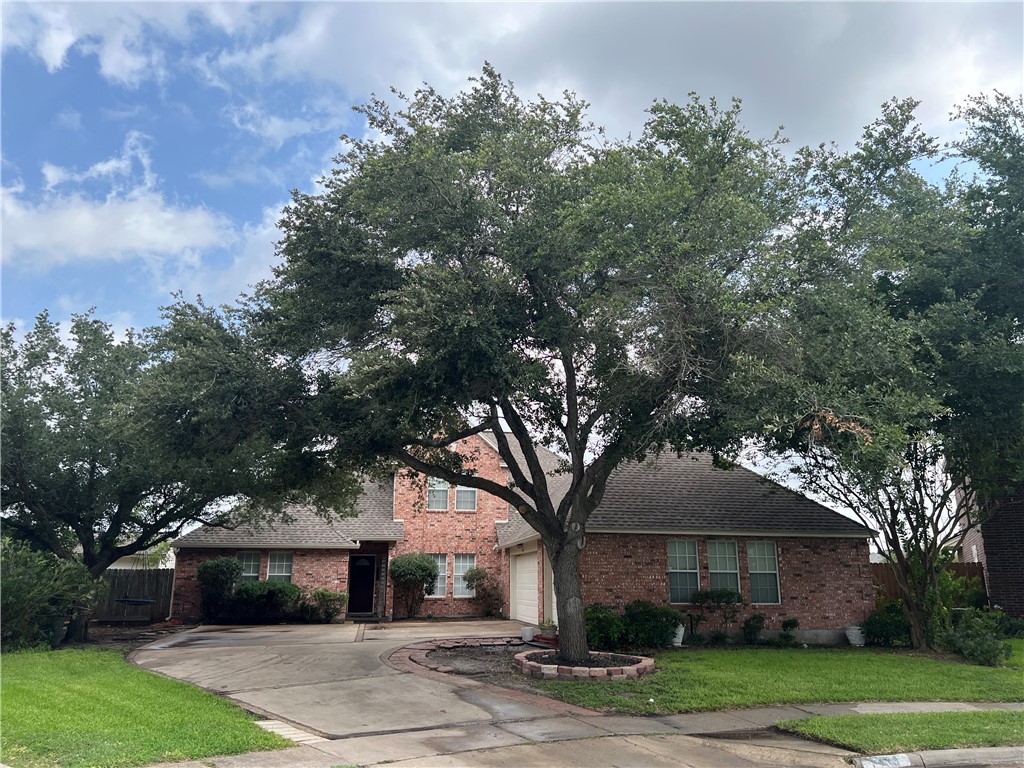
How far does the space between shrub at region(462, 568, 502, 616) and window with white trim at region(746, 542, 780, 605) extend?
34.1 feet

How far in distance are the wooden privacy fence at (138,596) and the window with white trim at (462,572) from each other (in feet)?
32.6

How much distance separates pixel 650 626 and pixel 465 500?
12.3 m

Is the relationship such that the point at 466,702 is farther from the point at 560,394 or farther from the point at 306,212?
the point at 306,212

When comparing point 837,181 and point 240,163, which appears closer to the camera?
point 837,181

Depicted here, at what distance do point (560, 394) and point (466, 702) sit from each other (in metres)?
6.03

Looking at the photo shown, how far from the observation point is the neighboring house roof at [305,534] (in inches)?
1045

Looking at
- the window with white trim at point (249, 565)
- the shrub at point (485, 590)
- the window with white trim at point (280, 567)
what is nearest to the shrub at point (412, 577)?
the shrub at point (485, 590)

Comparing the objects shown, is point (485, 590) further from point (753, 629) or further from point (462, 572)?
point (753, 629)

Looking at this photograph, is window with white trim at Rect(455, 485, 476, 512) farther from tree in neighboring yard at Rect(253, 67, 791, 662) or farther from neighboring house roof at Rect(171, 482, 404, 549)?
tree in neighboring yard at Rect(253, 67, 791, 662)

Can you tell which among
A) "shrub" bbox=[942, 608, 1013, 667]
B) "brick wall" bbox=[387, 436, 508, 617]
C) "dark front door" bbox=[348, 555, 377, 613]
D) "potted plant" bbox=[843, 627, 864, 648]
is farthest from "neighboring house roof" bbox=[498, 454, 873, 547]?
"dark front door" bbox=[348, 555, 377, 613]

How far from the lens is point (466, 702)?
37.5ft

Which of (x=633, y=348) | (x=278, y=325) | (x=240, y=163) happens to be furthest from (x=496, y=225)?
(x=240, y=163)

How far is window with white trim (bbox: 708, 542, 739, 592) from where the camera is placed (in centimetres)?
1997

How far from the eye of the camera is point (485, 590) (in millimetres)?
27594
